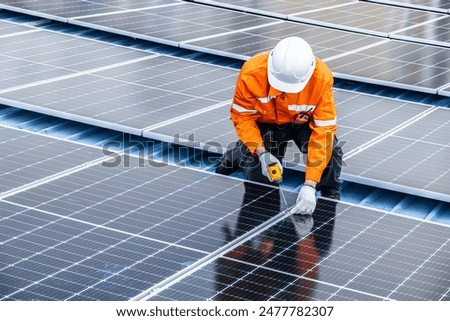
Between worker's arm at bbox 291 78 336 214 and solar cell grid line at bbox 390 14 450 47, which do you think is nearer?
worker's arm at bbox 291 78 336 214

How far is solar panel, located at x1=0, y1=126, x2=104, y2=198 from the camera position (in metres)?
9.81

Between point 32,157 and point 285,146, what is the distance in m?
2.71

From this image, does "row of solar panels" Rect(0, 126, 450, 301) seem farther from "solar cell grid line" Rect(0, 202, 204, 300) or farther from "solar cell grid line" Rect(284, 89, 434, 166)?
"solar cell grid line" Rect(284, 89, 434, 166)

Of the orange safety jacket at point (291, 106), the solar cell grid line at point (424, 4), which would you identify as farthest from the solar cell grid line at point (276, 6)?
the orange safety jacket at point (291, 106)

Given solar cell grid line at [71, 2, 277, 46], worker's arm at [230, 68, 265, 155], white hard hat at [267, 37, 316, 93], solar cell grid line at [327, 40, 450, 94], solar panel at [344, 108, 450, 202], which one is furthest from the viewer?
solar cell grid line at [71, 2, 277, 46]

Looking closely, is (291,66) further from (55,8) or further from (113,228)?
(55,8)

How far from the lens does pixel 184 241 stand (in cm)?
853

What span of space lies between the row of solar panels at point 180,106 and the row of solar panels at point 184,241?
4.37 feet

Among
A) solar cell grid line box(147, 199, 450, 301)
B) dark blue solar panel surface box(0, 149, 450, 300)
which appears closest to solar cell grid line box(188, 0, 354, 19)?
dark blue solar panel surface box(0, 149, 450, 300)

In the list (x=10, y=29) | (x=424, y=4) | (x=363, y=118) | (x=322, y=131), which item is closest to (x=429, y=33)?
(x=424, y=4)

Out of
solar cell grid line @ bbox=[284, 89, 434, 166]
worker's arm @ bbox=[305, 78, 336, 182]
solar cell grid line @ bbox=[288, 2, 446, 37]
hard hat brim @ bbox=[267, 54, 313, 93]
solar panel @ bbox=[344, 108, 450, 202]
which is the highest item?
hard hat brim @ bbox=[267, 54, 313, 93]

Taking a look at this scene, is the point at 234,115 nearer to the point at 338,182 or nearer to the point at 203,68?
the point at 338,182

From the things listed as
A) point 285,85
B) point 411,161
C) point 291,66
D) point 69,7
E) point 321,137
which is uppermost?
point 291,66

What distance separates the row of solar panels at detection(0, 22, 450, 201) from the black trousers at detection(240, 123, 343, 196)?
0.82ft
